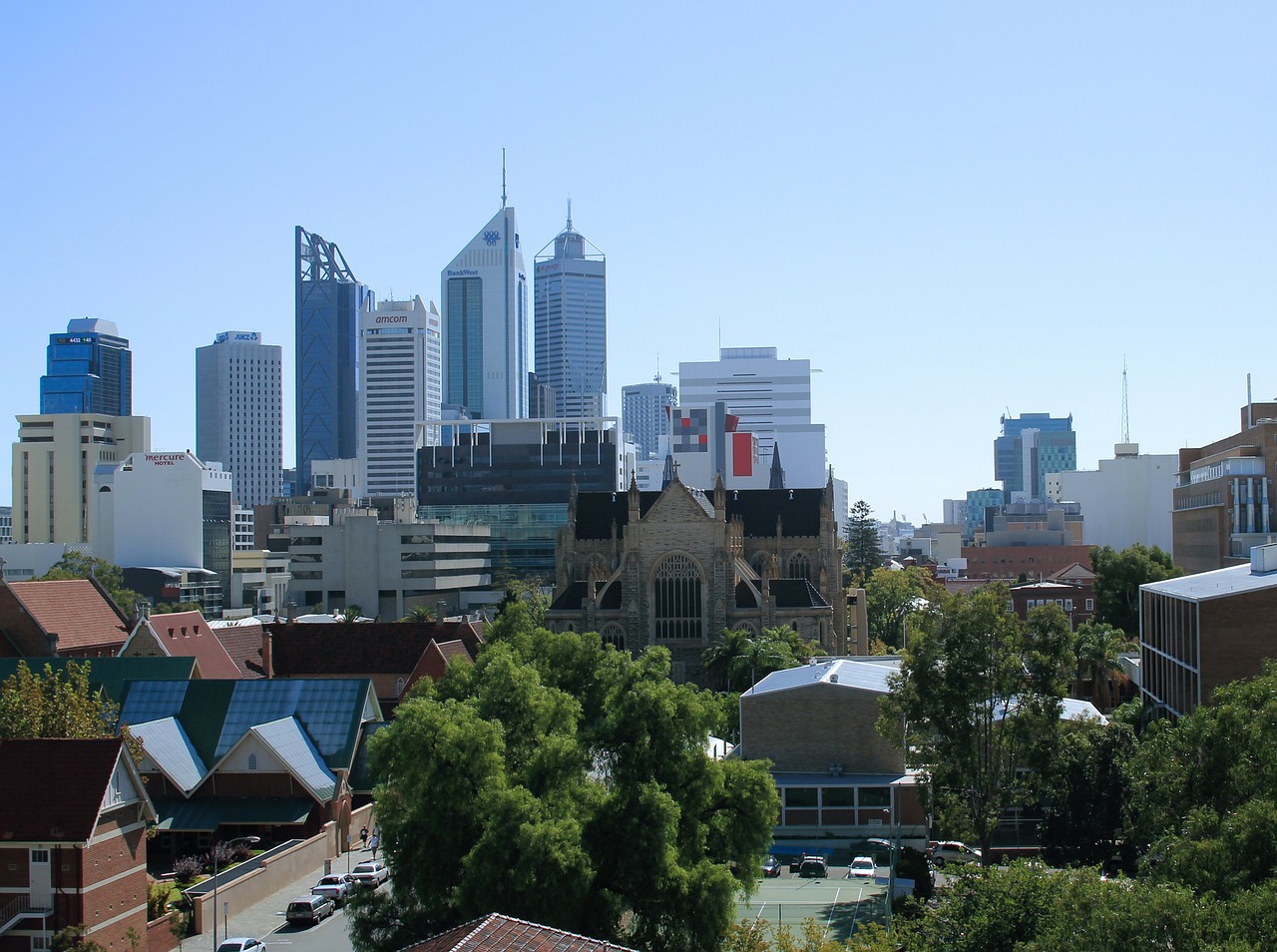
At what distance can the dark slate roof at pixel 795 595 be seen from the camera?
9500 centimetres

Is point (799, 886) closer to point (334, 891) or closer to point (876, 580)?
point (334, 891)

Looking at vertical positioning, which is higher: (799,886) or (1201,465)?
(1201,465)

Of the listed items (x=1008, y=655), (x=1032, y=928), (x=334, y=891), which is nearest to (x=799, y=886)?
(x=1008, y=655)

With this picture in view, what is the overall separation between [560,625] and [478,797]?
203 feet

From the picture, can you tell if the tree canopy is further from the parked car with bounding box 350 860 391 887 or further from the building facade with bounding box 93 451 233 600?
the building facade with bounding box 93 451 233 600

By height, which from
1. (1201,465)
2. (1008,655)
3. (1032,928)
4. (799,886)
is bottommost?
(799,886)

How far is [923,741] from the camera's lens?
46281 mm

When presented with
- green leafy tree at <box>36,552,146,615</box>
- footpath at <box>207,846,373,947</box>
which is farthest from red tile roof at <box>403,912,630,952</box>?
green leafy tree at <box>36,552,146,615</box>

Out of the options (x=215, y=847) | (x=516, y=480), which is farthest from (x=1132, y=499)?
(x=215, y=847)

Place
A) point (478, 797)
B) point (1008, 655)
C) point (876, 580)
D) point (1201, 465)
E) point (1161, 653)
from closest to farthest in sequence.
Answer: point (478, 797)
point (1008, 655)
point (1161, 653)
point (1201, 465)
point (876, 580)

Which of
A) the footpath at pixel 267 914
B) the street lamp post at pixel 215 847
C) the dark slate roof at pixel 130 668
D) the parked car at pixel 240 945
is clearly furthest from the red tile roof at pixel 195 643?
the parked car at pixel 240 945

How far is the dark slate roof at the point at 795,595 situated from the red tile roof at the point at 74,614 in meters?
42.4

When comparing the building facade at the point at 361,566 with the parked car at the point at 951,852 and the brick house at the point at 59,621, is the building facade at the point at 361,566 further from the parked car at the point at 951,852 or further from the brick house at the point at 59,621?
the parked car at the point at 951,852

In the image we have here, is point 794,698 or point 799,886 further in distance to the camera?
point 794,698
